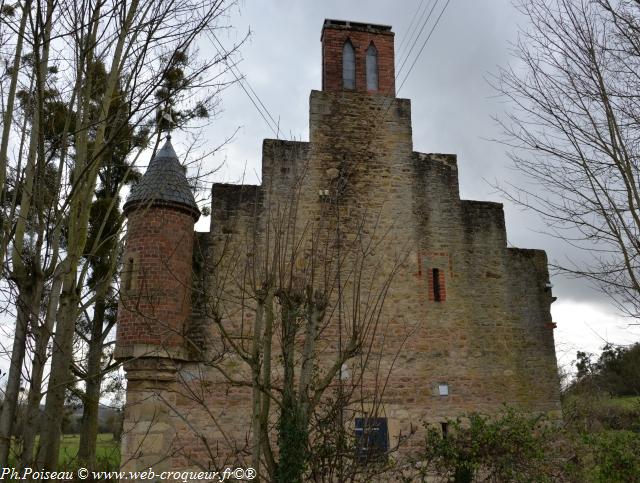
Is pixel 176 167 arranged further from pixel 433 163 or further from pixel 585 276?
pixel 585 276

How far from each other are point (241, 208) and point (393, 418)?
4.91 m

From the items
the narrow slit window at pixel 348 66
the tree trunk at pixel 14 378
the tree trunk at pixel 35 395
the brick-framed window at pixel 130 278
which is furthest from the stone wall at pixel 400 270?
the tree trunk at pixel 35 395

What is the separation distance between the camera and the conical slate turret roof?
404 inches

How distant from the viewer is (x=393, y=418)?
1077 centimetres

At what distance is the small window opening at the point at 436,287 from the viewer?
11.6 metres

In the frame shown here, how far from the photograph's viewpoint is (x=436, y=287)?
38.4 feet

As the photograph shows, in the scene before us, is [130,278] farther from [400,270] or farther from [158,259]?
[400,270]

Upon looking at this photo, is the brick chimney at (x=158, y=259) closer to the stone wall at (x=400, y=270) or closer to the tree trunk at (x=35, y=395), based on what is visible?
the stone wall at (x=400, y=270)

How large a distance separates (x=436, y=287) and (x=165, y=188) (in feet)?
18.5

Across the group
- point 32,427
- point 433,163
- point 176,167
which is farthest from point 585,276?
point 176,167

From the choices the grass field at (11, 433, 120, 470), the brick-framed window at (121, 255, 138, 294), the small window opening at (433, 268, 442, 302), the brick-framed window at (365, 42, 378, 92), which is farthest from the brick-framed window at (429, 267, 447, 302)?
the grass field at (11, 433, 120, 470)

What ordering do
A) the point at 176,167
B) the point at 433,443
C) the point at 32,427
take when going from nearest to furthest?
1. the point at 32,427
2. the point at 433,443
3. the point at 176,167

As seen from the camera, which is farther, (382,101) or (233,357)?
(382,101)

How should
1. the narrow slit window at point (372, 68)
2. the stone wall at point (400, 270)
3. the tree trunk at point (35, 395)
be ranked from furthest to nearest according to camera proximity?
1. the narrow slit window at point (372, 68)
2. the stone wall at point (400, 270)
3. the tree trunk at point (35, 395)
